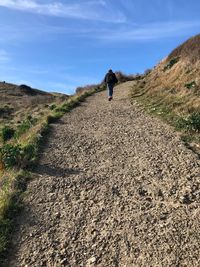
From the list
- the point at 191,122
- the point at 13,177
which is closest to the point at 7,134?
the point at 191,122

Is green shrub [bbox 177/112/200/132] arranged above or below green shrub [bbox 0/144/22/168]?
above

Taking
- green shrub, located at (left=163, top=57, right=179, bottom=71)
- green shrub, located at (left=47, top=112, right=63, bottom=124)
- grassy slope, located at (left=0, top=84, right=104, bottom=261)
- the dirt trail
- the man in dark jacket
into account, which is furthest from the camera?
green shrub, located at (left=163, top=57, right=179, bottom=71)

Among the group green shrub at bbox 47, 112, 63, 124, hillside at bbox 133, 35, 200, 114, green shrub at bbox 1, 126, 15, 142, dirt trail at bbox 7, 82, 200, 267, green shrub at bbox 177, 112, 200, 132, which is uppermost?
hillside at bbox 133, 35, 200, 114

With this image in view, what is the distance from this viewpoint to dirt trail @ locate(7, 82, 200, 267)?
327 inches

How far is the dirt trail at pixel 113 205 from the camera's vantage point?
831 cm

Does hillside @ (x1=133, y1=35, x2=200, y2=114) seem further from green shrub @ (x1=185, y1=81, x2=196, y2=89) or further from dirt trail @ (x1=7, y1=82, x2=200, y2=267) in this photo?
dirt trail @ (x1=7, y1=82, x2=200, y2=267)

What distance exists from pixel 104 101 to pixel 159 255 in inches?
691

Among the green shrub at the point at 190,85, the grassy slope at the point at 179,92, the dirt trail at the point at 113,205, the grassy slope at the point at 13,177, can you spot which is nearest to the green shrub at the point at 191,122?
the grassy slope at the point at 179,92

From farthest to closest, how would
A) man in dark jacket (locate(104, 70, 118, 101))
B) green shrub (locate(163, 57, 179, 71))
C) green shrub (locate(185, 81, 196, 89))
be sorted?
green shrub (locate(163, 57, 179, 71)) < man in dark jacket (locate(104, 70, 118, 101)) < green shrub (locate(185, 81, 196, 89))

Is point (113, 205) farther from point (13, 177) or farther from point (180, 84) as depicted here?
point (180, 84)

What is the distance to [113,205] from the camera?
10000 millimetres

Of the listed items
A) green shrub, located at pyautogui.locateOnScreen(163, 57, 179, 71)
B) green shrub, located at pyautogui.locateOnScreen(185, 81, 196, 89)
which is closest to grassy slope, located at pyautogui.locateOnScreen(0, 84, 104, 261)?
green shrub, located at pyautogui.locateOnScreen(185, 81, 196, 89)

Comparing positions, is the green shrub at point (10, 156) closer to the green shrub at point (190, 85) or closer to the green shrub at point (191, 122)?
the green shrub at point (191, 122)

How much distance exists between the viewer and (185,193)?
10.3 m
